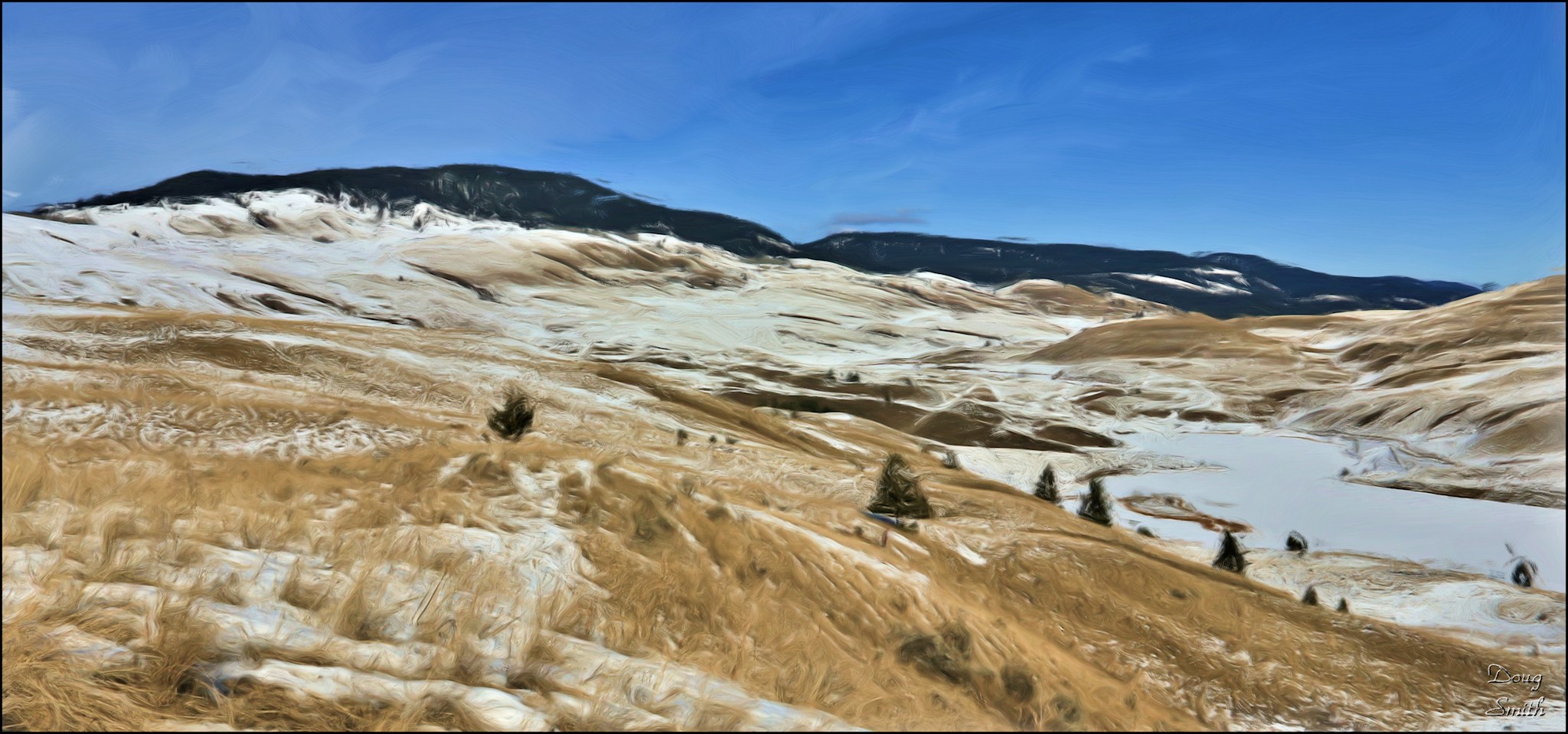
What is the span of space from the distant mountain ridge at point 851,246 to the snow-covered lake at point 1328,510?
2011 millimetres

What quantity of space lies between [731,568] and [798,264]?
5529 mm

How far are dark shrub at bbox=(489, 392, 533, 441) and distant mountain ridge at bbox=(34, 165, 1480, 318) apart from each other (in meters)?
3.52

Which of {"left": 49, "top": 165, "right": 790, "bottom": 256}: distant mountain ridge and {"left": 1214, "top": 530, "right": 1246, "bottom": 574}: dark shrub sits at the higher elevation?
{"left": 49, "top": 165, "right": 790, "bottom": 256}: distant mountain ridge

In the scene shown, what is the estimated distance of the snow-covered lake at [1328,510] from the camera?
17.7 ft

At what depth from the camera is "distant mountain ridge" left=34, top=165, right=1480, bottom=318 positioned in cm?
785

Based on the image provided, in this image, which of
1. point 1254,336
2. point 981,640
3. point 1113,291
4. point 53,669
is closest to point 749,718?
point 981,640

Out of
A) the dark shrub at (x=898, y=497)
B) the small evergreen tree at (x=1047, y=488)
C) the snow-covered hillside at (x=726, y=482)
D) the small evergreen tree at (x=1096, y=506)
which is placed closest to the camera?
the snow-covered hillside at (x=726, y=482)

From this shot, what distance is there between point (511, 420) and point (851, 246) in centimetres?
460

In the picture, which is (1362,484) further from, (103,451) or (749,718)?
(103,451)

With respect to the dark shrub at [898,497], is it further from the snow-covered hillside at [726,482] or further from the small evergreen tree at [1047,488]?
the small evergreen tree at [1047,488]

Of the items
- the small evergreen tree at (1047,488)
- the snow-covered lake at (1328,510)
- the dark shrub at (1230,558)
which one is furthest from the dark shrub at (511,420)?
the dark shrub at (1230,558)
